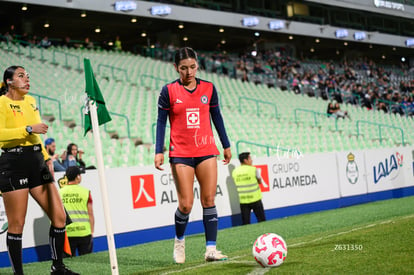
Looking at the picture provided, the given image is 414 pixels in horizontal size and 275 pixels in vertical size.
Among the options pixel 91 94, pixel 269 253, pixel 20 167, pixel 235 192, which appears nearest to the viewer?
pixel 91 94

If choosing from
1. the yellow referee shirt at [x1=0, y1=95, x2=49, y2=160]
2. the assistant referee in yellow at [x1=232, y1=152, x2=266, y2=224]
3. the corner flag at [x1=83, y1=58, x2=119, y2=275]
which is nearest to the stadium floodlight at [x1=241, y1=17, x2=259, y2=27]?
the assistant referee in yellow at [x1=232, y1=152, x2=266, y2=224]

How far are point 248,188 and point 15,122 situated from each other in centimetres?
850

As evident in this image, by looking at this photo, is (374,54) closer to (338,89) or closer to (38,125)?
(338,89)

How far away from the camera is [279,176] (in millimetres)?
15617

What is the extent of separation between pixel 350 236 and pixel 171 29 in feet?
105

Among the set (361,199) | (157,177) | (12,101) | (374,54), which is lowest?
(361,199)

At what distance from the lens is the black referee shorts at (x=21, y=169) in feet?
19.5

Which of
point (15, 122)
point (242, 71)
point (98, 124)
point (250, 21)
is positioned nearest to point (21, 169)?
point (15, 122)

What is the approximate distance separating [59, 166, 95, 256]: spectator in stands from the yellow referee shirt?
437 centimetres

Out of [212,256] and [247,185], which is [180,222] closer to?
[212,256]

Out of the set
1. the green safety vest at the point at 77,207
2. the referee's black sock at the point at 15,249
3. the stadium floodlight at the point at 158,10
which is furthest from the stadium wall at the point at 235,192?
the stadium floodlight at the point at 158,10

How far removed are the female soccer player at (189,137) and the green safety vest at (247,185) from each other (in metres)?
7.26

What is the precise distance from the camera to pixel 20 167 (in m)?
5.98

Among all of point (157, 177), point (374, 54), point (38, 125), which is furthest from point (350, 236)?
point (374, 54)
